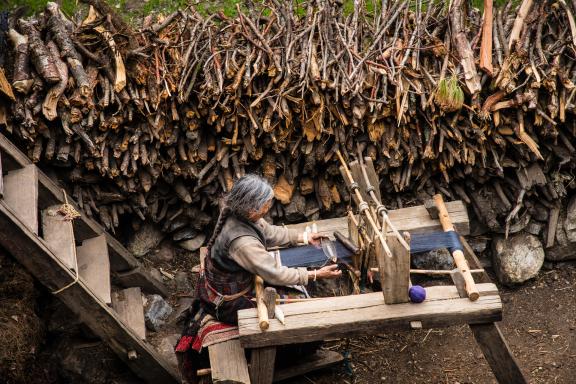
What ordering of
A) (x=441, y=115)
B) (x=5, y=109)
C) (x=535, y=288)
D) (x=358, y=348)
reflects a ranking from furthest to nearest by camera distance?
(x=535, y=288), (x=358, y=348), (x=441, y=115), (x=5, y=109)

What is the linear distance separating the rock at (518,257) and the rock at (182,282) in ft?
10.6

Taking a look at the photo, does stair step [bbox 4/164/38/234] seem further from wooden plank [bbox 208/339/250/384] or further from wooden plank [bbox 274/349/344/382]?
wooden plank [bbox 274/349/344/382]

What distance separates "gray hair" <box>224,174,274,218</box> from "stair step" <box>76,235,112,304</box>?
1560 mm

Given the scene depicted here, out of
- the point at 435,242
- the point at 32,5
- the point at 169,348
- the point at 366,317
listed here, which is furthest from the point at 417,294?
the point at 32,5

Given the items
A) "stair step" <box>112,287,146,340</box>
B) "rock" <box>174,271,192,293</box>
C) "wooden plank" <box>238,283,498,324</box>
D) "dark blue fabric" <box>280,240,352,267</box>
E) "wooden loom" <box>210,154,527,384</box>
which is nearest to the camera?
"wooden loom" <box>210,154,527,384</box>

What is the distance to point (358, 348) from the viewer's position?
6215 millimetres

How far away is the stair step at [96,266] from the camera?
5512 millimetres

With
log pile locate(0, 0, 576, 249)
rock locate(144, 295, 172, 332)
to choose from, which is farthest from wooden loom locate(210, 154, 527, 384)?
rock locate(144, 295, 172, 332)

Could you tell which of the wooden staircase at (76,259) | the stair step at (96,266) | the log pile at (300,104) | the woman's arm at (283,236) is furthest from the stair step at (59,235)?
the woman's arm at (283,236)

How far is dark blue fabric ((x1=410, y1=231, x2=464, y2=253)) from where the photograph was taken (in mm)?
5145

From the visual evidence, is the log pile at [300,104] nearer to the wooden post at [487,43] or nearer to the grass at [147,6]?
the wooden post at [487,43]

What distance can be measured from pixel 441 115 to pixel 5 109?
12.4 feet

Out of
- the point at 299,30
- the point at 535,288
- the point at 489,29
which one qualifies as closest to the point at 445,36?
the point at 489,29

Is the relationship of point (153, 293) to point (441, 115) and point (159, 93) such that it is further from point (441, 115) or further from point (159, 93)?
point (441, 115)
